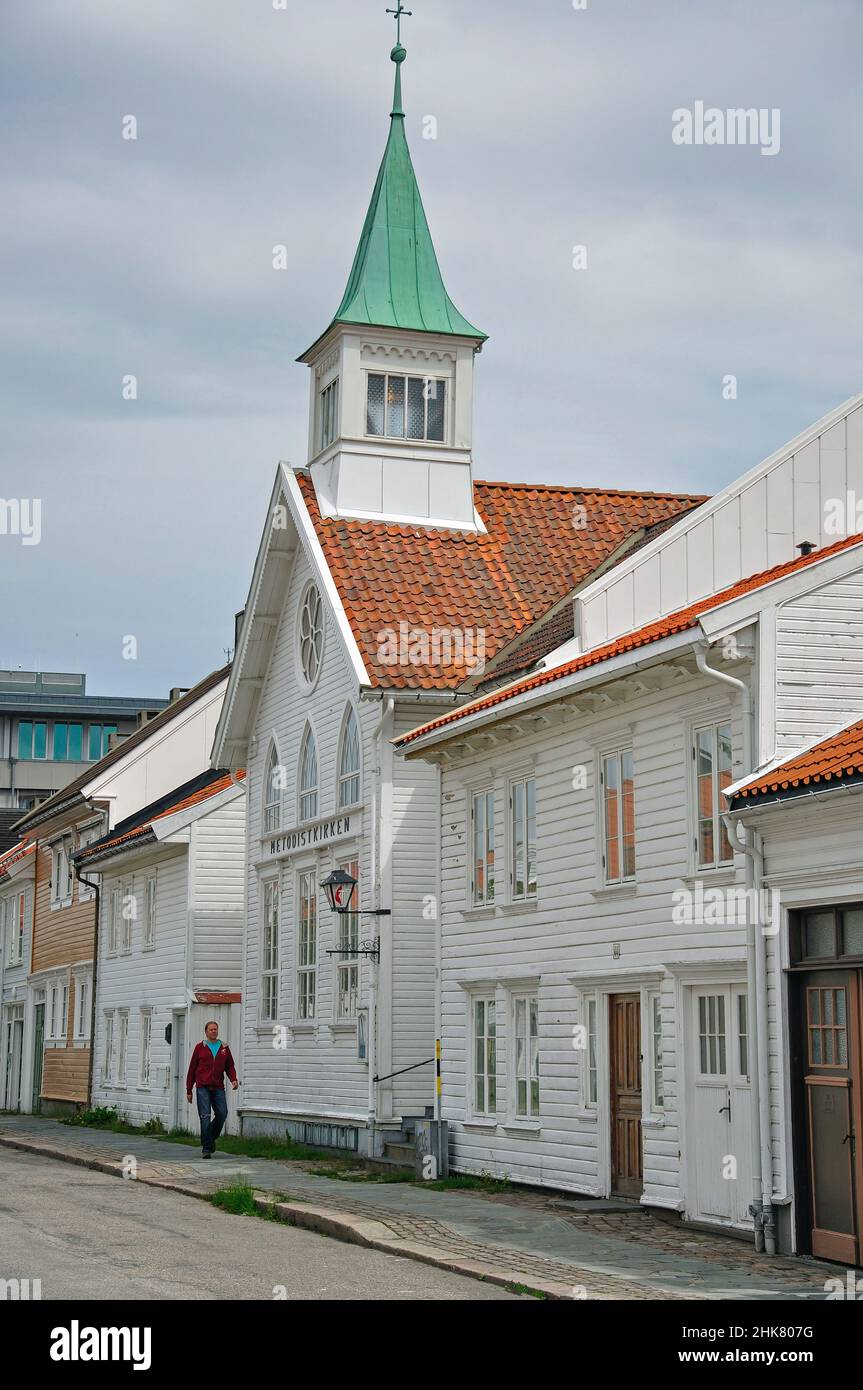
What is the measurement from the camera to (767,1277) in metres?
12.6

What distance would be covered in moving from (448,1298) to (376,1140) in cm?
1173

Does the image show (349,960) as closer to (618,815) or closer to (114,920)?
(618,815)

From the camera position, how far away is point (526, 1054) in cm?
1989

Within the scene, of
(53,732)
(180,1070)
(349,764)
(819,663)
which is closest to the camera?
(819,663)

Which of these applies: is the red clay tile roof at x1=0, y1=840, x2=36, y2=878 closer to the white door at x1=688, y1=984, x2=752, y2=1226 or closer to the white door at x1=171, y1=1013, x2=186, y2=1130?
the white door at x1=171, y1=1013, x2=186, y2=1130

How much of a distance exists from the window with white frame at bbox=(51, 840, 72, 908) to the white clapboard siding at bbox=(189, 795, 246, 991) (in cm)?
1035

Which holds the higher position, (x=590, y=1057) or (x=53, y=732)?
(x=53, y=732)

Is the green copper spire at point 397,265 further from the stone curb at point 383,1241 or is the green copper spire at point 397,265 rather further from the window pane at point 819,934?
the window pane at point 819,934

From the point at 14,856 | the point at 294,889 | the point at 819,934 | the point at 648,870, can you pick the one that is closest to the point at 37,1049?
the point at 14,856

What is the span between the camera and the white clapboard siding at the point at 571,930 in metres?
16.4

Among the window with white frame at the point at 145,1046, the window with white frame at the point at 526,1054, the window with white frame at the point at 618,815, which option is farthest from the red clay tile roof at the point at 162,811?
the window with white frame at the point at 618,815

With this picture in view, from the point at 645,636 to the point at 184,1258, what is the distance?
672 centimetres
